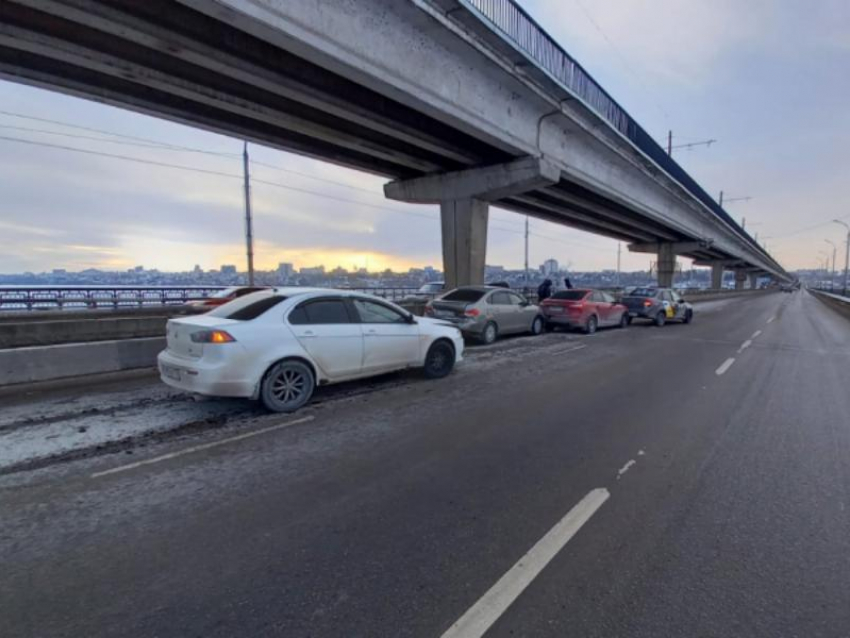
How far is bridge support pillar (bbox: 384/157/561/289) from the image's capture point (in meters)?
18.1

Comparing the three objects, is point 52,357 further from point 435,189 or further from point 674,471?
point 435,189

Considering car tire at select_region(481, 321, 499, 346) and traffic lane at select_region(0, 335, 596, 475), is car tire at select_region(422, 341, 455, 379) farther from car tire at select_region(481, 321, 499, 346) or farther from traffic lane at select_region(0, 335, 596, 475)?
car tire at select_region(481, 321, 499, 346)

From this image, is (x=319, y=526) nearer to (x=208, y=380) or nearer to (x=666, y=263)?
(x=208, y=380)

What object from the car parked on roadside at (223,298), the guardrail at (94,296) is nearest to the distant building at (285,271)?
the guardrail at (94,296)

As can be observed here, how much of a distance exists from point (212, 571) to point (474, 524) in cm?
179

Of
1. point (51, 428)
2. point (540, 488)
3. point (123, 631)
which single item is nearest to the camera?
point (123, 631)

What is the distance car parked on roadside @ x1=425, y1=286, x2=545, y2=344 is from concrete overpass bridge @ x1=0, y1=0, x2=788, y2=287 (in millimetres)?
4824

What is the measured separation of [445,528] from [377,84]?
9.83m

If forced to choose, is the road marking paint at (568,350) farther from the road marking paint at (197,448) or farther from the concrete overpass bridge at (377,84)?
the road marking paint at (197,448)

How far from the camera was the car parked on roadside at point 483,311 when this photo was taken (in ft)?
42.4

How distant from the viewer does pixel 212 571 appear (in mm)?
2887

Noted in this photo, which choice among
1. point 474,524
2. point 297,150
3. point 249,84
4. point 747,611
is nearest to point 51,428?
point 474,524

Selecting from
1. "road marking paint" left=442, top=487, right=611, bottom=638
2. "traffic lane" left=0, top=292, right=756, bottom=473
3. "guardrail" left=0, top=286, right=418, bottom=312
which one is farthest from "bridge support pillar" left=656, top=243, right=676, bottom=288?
"road marking paint" left=442, top=487, right=611, bottom=638

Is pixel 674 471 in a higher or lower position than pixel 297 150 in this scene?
lower
